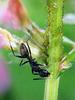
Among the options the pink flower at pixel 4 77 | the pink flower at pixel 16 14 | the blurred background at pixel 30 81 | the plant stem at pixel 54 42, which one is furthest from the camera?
the blurred background at pixel 30 81

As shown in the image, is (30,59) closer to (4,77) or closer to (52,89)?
(52,89)

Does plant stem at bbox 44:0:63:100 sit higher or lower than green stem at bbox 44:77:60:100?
higher

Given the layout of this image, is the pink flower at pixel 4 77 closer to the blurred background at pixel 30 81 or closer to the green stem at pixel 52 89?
the blurred background at pixel 30 81

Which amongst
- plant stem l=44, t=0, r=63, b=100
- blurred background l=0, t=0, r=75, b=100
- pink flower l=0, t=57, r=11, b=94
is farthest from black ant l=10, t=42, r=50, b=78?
blurred background l=0, t=0, r=75, b=100

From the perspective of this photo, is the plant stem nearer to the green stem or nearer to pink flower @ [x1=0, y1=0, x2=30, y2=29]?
the green stem

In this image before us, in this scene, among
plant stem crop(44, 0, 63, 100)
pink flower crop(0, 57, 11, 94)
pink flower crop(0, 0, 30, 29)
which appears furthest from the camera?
pink flower crop(0, 57, 11, 94)

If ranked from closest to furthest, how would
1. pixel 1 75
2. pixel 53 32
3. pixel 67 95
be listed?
pixel 53 32
pixel 1 75
pixel 67 95

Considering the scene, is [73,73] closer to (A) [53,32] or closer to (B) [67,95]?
(B) [67,95]

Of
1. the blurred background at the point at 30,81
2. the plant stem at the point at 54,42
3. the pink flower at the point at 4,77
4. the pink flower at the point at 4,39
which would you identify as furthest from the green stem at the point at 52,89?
the blurred background at the point at 30,81

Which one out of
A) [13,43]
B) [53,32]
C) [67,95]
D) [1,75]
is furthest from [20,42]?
[67,95]
